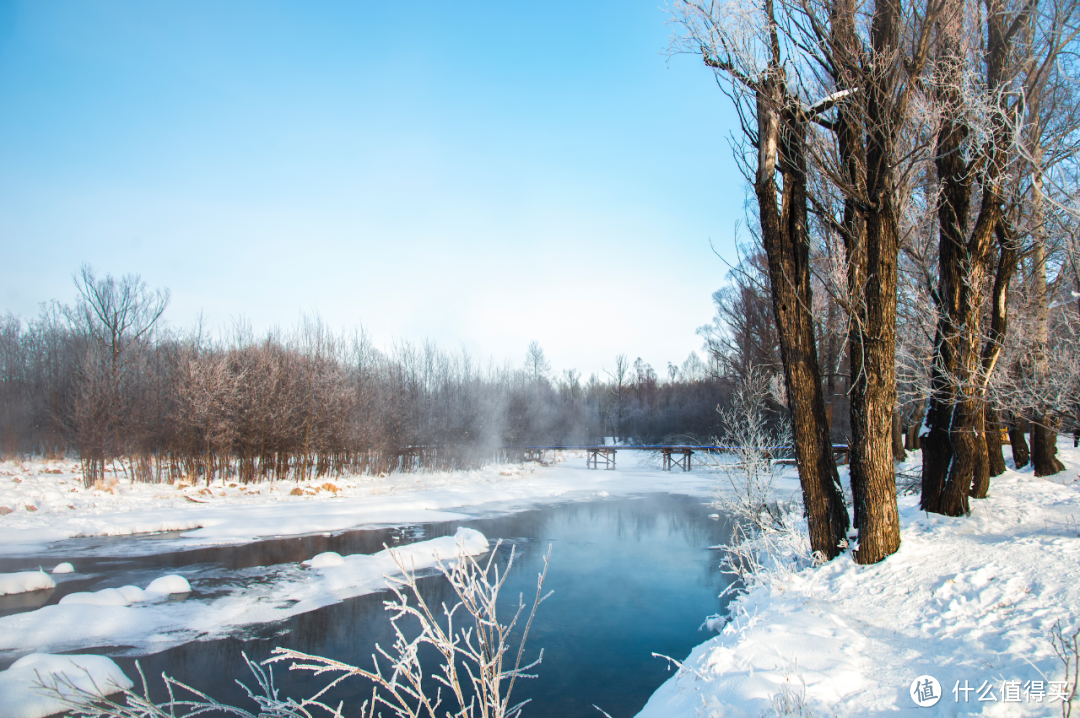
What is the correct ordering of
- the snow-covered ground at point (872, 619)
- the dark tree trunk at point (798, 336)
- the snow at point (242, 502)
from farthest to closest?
the snow at point (242, 502), the dark tree trunk at point (798, 336), the snow-covered ground at point (872, 619)

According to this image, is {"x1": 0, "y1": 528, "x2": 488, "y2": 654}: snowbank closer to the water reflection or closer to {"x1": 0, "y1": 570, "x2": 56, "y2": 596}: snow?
the water reflection

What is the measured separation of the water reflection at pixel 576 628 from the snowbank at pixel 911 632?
3.30 ft

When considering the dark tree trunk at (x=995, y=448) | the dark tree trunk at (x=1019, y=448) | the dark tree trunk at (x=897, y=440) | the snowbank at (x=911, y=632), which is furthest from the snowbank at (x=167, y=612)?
the dark tree trunk at (x=897, y=440)

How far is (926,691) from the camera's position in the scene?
11.4ft

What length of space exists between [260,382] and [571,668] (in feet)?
54.1

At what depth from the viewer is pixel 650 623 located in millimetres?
7430

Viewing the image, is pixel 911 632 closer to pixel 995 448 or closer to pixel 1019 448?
pixel 995 448

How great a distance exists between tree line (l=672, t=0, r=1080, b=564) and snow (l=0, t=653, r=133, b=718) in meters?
6.90

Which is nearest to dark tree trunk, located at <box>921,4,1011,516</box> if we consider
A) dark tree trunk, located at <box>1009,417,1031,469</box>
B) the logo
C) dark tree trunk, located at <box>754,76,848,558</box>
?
dark tree trunk, located at <box>754,76,848,558</box>

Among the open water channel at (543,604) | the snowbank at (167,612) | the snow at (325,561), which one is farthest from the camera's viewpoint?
the snow at (325,561)

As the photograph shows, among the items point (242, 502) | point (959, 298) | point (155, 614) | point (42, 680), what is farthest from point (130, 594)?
point (959, 298)

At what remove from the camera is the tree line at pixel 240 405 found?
17.7m

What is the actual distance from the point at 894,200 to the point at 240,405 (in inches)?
734

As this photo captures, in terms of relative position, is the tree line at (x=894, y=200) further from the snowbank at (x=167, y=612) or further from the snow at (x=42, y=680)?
the snow at (x=42, y=680)
